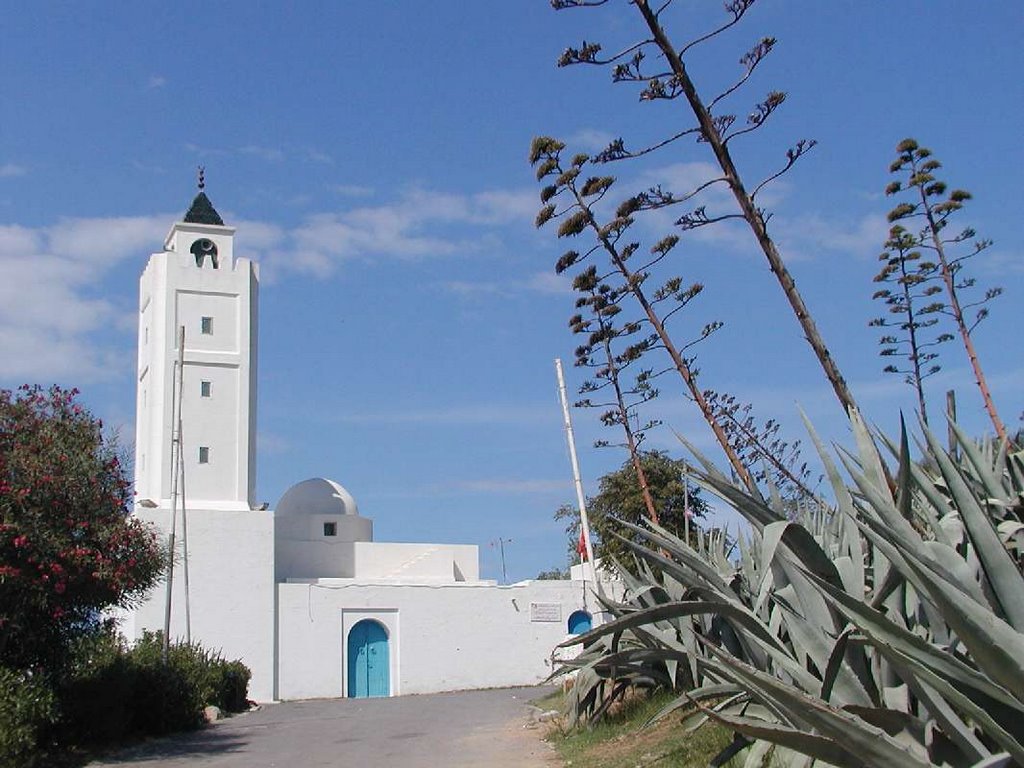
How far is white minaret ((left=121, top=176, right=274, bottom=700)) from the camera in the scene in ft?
110

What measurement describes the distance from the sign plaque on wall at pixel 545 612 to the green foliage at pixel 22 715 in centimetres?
2554

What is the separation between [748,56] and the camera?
9805mm

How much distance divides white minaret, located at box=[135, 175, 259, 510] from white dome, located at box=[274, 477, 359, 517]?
20.0ft

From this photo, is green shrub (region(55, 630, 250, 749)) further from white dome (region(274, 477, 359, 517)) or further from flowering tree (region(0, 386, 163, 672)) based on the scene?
white dome (region(274, 477, 359, 517))

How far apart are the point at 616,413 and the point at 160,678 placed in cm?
1041

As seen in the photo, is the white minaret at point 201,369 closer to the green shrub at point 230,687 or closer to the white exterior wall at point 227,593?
the white exterior wall at point 227,593

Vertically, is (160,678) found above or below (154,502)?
below

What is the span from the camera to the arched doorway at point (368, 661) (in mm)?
35531

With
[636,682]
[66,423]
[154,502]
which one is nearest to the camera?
[636,682]

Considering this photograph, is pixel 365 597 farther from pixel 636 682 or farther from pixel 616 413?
pixel 636 682

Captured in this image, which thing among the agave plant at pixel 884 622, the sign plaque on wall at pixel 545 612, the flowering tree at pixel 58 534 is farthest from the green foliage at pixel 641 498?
the agave plant at pixel 884 622

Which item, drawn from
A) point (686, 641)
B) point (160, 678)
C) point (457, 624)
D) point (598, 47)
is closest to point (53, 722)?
point (160, 678)

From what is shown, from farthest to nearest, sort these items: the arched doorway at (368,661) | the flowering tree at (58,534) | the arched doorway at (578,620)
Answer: the arched doorway at (578,620) < the arched doorway at (368,661) < the flowering tree at (58,534)

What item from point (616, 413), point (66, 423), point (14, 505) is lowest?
point (14, 505)
